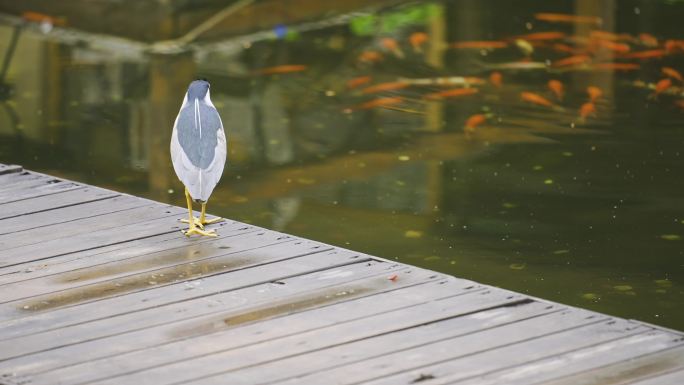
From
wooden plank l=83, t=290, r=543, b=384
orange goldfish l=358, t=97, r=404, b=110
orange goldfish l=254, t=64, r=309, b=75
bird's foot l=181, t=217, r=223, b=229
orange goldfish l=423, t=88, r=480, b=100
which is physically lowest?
wooden plank l=83, t=290, r=543, b=384

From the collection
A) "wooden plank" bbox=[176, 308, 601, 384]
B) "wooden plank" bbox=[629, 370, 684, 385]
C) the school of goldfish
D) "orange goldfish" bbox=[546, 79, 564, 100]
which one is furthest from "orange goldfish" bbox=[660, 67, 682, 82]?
"wooden plank" bbox=[629, 370, 684, 385]

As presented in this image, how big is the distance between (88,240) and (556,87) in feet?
18.6

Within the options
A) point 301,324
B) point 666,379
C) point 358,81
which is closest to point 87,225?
point 301,324

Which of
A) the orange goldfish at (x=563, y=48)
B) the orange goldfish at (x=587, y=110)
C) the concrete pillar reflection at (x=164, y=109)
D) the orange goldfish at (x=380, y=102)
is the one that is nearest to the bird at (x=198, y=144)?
the concrete pillar reflection at (x=164, y=109)

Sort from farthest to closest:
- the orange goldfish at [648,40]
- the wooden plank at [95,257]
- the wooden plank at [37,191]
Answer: the orange goldfish at [648,40], the wooden plank at [37,191], the wooden plank at [95,257]

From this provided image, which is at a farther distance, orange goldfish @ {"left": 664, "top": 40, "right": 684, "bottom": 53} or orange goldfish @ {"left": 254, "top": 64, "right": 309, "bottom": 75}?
orange goldfish @ {"left": 664, "top": 40, "right": 684, "bottom": 53}

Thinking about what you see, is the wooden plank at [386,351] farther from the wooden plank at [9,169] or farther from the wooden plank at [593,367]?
the wooden plank at [9,169]

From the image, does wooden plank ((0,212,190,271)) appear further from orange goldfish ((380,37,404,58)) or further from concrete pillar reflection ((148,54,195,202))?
orange goldfish ((380,37,404,58))

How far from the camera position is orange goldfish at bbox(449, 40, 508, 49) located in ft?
40.3

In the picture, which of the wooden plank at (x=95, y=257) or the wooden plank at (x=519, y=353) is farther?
the wooden plank at (x=95, y=257)

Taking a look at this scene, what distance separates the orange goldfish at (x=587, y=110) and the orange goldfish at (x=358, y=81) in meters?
1.75

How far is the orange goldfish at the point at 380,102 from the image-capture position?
1042 centimetres

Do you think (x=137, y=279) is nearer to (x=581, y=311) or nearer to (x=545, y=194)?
(x=581, y=311)

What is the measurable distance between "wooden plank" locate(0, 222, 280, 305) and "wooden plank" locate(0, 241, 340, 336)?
0.33 feet
